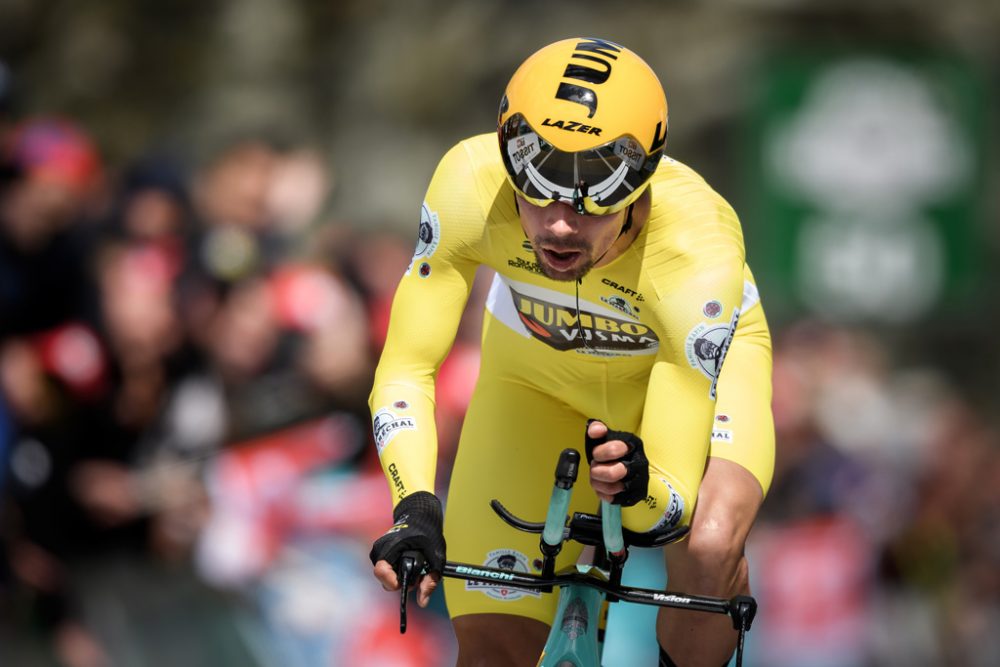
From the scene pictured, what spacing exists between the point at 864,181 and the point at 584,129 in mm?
11721

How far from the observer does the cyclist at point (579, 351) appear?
16.8 ft

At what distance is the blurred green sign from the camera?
15.9 meters

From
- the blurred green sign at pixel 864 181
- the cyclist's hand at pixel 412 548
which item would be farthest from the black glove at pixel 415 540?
the blurred green sign at pixel 864 181

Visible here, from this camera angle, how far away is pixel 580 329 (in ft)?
19.1

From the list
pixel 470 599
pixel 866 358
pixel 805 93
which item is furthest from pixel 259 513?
pixel 805 93

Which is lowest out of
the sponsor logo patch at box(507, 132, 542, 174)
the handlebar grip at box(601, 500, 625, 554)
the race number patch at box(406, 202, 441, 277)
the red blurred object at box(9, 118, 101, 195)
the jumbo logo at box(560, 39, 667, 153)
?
the red blurred object at box(9, 118, 101, 195)

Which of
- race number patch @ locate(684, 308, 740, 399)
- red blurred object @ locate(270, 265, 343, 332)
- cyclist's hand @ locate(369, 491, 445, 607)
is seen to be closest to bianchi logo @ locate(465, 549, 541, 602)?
cyclist's hand @ locate(369, 491, 445, 607)

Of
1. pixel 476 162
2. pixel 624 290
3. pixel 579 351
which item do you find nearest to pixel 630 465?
pixel 624 290

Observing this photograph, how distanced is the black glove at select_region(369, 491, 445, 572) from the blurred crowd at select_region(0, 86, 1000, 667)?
4168 millimetres

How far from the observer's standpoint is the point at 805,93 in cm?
1609

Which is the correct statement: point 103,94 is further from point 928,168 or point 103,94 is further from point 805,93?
point 928,168

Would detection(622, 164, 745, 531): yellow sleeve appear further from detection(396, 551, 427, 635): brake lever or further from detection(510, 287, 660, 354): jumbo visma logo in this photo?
detection(396, 551, 427, 635): brake lever

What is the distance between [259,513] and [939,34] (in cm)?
1372

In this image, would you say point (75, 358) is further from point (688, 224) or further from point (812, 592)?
point (812, 592)
